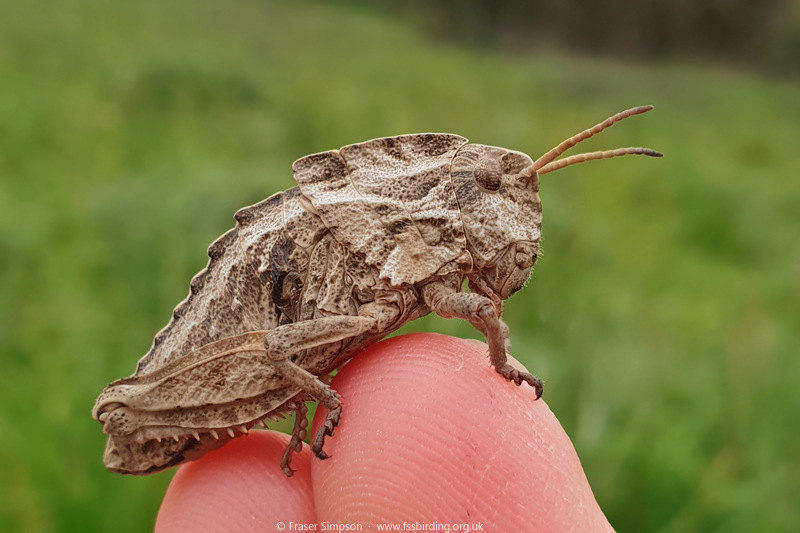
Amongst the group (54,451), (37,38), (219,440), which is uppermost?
(37,38)

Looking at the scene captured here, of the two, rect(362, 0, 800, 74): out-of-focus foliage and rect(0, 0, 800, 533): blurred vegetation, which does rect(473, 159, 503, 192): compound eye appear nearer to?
rect(0, 0, 800, 533): blurred vegetation

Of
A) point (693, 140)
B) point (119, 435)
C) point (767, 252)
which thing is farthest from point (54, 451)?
point (693, 140)

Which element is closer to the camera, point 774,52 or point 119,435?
point 119,435

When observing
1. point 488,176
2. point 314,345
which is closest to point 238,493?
point 314,345

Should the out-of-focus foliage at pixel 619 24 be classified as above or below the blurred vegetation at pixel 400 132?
above

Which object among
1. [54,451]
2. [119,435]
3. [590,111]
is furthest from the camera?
[590,111]

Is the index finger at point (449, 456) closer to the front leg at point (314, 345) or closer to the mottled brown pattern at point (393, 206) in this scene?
the front leg at point (314, 345)

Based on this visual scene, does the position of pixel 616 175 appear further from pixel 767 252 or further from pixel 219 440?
pixel 219 440

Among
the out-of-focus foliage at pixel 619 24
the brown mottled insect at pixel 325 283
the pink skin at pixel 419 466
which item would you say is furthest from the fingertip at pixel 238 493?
the out-of-focus foliage at pixel 619 24
